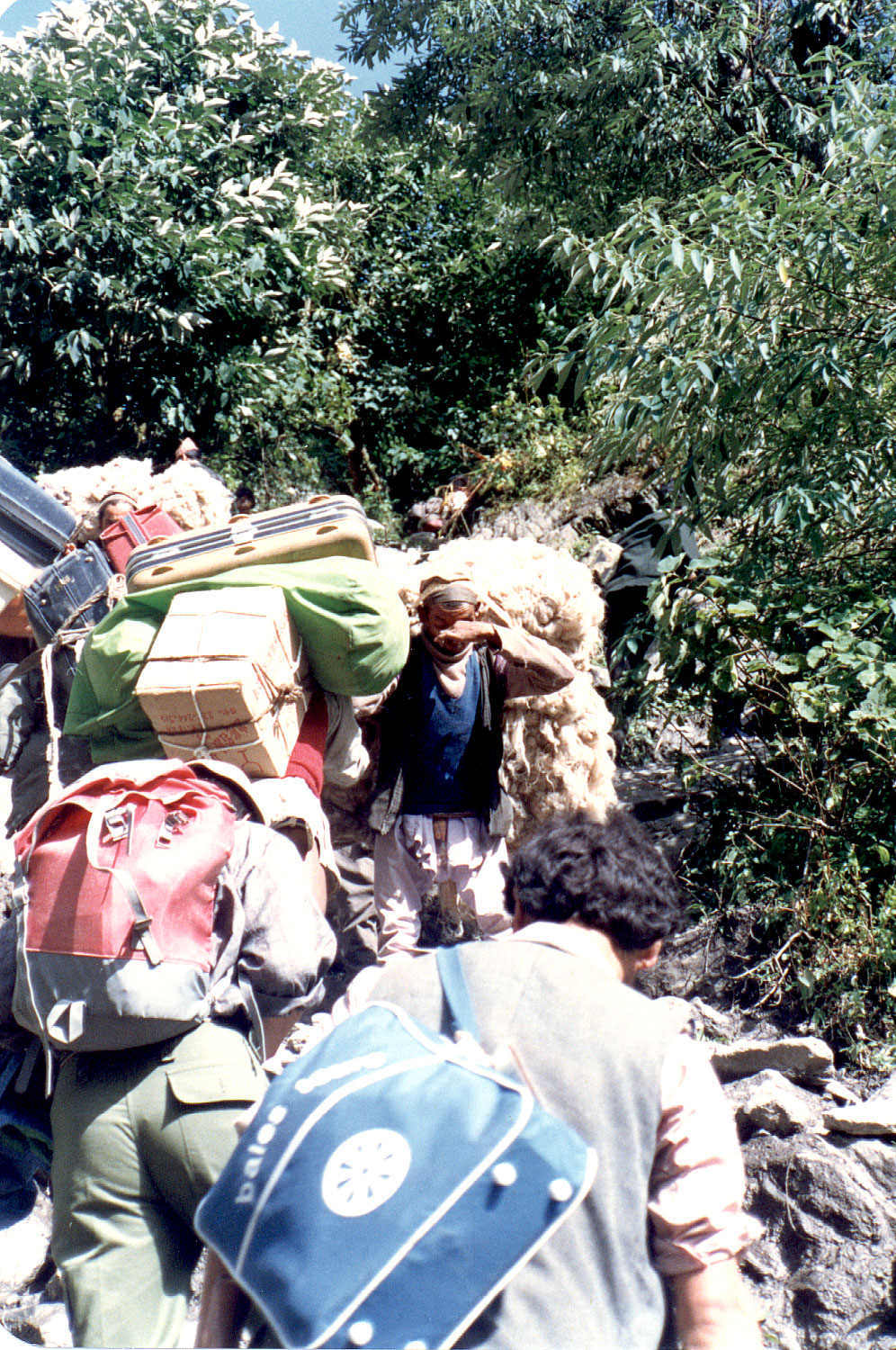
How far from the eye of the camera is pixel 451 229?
32.2ft

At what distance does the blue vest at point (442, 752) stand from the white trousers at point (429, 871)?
0.22 ft

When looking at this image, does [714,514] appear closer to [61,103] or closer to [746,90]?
[746,90]

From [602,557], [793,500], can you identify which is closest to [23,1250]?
[793,500]

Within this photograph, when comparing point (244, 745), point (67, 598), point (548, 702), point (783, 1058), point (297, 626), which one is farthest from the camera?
point (548, 702)

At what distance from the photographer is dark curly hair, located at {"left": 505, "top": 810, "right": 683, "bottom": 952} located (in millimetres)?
1646

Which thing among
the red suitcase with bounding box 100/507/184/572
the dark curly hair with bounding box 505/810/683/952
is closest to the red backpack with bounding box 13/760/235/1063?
the dark curly hair with bounding box 505/810/683/952

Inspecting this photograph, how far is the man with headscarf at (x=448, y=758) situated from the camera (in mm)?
3492

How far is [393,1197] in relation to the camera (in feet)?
4.16

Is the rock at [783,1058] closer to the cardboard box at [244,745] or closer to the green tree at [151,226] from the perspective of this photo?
the cardboard box at [244,745]

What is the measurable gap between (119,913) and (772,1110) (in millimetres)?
2184

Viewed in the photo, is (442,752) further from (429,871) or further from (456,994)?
(456,994)

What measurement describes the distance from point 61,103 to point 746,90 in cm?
408

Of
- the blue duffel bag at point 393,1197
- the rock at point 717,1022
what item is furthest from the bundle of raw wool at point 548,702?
the blue duffel bag at point 393,1197

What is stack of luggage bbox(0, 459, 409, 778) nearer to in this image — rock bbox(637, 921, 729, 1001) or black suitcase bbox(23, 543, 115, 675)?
black suitcase bbox(23, 543, 115, 675)
